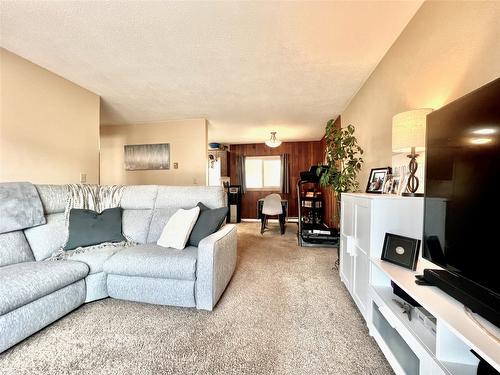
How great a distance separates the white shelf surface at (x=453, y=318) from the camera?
609 millimetres

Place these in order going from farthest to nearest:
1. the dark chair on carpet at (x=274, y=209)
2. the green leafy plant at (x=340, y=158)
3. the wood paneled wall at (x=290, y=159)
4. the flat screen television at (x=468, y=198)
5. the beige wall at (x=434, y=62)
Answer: the wood paneled wall at (x=290, y=159) → the dark chair on carpet at (x=274, y=209) → the green leafy plant at (x=340, y=158) → the beige wall at (x=434, y=62) → the flat screen television at (x=468, y=198)

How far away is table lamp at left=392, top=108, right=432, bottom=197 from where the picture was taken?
1.36 metres

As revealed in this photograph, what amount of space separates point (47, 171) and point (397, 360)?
11.9ft

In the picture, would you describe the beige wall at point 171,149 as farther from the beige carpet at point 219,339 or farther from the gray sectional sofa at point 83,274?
the beige carpet at point 219,339

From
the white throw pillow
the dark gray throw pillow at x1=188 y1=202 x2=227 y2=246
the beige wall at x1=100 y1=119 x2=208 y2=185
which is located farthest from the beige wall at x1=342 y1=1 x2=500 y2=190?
the beige wall at x1=100 y1=119 x2=208 y2=185

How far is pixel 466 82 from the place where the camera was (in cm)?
118

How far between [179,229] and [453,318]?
183 cm

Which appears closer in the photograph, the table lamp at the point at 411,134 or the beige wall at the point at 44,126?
the table lamp at the point at 411,134

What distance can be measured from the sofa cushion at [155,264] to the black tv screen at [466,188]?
1.56 meters

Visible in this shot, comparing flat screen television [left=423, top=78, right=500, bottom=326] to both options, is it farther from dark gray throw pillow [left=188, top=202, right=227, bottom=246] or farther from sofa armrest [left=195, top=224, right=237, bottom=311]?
dark gray throw pillow [left=188, top=202, right=227, bottom=246]

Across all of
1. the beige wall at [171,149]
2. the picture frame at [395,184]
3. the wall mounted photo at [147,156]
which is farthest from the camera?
the wall mounted photo at [147,156]

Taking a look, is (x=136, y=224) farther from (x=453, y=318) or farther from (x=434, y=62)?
(x=434, y=62)

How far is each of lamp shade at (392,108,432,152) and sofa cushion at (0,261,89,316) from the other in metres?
2.59

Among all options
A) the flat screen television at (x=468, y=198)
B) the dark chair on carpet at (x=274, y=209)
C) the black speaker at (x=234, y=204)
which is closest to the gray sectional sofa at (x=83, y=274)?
the flat screen television at (x=468, y=198)
